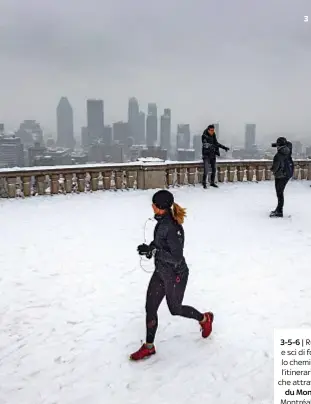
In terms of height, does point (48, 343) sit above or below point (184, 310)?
below

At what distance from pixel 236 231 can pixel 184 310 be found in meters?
4.44

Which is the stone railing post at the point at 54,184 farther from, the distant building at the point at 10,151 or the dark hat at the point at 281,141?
the distant building at the point at 10,151

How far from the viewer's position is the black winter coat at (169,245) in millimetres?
3645

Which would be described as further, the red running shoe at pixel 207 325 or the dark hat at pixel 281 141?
the dark hat at pixel 281 141

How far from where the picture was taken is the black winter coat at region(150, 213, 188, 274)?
12.0ft

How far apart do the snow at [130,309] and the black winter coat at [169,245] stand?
92 cm

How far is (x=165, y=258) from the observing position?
146 inches

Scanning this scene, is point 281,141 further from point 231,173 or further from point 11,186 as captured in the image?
point 11,186

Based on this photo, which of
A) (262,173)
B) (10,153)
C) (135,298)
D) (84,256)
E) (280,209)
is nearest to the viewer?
(135,298)

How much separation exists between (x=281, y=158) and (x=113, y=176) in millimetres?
5889

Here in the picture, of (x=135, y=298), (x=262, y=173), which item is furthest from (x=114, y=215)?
(x=262, y=173)

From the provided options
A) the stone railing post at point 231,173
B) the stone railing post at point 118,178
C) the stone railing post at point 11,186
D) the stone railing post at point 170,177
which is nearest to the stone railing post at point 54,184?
the stone railing post at point 11,186

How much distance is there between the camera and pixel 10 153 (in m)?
104

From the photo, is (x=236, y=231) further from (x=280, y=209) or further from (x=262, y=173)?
(x=262, y=173)
